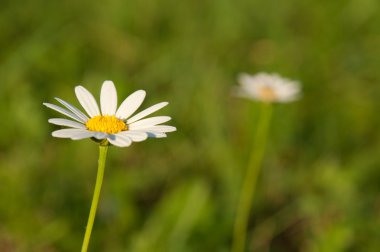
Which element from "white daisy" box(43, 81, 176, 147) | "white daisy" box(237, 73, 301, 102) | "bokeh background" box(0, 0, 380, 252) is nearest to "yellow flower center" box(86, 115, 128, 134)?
"white daisy" box(43, 81, 176, 147)

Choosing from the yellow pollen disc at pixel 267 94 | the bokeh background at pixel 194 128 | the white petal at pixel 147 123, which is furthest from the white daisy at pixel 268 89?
the white petal at pixel 147 123

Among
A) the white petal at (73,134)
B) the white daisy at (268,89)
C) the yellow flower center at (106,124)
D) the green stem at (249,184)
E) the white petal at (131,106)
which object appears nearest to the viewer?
the white petal at (73,134)

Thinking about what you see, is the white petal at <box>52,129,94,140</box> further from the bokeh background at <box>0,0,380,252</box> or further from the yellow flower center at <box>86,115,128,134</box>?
the bokeh background at <box>0,0,380,252</box>

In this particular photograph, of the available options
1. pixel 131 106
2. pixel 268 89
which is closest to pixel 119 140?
pixel 131 106

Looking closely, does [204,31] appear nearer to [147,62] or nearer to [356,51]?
[147,62]

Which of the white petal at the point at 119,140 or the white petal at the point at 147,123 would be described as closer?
the white petal at the point at 119,140

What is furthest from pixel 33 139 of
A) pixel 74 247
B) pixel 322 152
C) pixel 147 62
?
pixel 322 152

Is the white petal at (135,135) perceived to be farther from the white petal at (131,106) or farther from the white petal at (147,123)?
the white petal at (131,106)

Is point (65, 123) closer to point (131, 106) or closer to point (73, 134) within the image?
point (73, 134)
